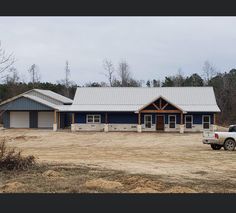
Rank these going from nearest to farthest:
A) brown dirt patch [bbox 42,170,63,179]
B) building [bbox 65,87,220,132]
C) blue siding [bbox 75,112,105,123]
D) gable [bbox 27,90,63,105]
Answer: brown dirt patch [bbox 42,170,63,179] < building [bbox 65,87,220,132] < blue siding [bbox 75,112,105,123] < gable [bbox 27,90,63,105]

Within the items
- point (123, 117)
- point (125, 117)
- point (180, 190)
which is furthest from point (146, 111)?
point (180, 190)

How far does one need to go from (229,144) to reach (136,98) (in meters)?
27.6

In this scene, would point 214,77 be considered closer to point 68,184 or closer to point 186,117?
point 186,117

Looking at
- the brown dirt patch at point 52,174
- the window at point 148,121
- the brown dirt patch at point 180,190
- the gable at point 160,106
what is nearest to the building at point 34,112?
the window at point 148,121

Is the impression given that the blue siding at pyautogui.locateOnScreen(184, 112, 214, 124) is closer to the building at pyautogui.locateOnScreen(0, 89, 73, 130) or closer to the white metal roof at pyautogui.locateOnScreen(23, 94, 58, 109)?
the building at pyautogui.locateOnScreen(0, 89, 73, 130)

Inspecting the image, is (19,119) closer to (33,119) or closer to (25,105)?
A: (33,119)

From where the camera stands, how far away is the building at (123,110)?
49.8m

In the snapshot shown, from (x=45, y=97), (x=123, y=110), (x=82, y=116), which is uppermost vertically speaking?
(x=45, y=97)

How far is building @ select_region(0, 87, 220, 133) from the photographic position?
49.8 metres

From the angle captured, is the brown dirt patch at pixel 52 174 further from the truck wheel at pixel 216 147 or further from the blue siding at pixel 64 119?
the blue siding at pixel 64 119

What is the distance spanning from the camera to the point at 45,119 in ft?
185

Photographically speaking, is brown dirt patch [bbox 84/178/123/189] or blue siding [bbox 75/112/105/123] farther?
blue siding [bbox 75/112/105/123]

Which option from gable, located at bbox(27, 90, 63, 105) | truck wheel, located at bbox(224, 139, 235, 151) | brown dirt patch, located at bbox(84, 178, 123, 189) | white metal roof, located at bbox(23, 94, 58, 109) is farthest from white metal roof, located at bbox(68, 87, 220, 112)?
brown dirt patch, located at bbox(84, 178, 123, 189)

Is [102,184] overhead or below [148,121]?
below
